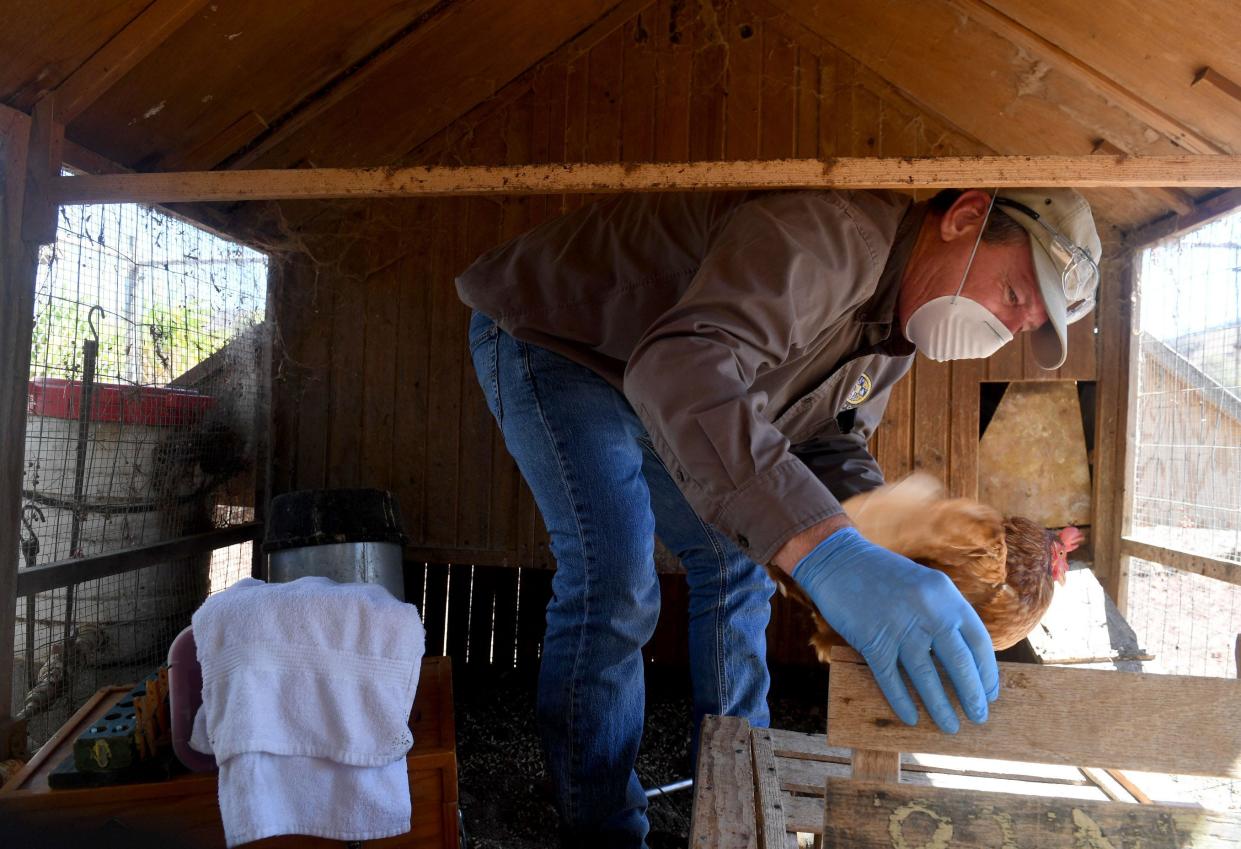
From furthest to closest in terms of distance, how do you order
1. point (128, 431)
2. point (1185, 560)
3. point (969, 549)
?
point (1185, 560)
point (128, 431)
point (969, 549)

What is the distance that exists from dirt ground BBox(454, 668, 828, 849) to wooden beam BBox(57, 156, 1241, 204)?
4.98 feet

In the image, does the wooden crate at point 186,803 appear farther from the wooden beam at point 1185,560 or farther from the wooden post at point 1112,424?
the wooden post at point 1112,424

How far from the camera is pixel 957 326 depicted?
1.58 m

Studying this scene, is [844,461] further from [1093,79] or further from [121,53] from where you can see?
[121,53]

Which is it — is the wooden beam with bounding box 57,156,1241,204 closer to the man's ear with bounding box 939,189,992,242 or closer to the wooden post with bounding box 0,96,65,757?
the man's ear with bounding box 939,189,992,242

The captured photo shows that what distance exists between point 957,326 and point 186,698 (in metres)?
1.63

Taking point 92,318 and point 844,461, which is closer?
point 844,461

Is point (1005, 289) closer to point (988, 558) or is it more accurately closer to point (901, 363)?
point (901, 363)

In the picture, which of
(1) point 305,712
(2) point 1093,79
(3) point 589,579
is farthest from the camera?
Result: (2) point 1093,79

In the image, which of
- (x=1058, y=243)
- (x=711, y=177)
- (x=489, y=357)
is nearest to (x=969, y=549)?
(x=1058, y=243)

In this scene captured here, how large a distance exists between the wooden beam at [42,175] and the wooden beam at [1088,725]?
2040 millimetres

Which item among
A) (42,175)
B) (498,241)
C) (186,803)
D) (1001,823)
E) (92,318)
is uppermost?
(498,241)

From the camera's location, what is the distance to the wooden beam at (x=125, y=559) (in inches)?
84.0

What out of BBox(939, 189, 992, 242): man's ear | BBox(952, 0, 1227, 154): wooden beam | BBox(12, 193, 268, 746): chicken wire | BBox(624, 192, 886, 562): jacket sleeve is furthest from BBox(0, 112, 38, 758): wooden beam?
BBox(952, 0, 1227, 154): wooden beam
